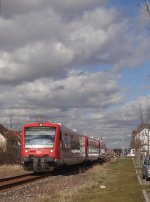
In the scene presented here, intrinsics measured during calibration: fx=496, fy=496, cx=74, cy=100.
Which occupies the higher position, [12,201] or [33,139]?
[33,139]

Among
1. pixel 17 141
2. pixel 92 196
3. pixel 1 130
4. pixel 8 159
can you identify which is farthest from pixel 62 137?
pixel 1 130

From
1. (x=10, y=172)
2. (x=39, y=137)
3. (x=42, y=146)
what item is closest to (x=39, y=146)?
(x=42, y=146)

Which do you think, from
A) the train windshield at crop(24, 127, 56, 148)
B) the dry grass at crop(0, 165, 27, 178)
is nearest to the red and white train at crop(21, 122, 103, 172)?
the train windshield at crop(24, 127, 56, 148)

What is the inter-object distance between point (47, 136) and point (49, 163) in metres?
1.75

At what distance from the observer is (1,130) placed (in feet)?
331

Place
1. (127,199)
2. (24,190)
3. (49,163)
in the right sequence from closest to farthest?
1. (127,199)
2. (24,190)
3. (49,163)

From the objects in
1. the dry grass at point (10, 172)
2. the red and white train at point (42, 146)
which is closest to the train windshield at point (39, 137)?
the red and white train at point (42, 146)

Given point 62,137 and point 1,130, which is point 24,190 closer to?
point 62,137

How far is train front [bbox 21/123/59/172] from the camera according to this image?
3092 centimetres

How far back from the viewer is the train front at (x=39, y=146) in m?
30.9

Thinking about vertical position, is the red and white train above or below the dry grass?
above

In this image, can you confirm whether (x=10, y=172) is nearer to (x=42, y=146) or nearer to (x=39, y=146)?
(x=39, y=146)

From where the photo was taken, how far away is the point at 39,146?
31.5 m

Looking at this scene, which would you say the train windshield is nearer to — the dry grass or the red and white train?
the red and white train
